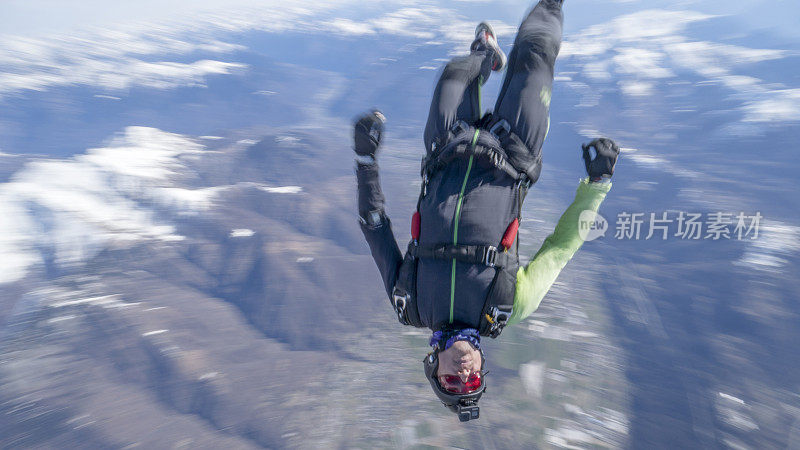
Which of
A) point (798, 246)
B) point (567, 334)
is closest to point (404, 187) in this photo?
point (567, 334)

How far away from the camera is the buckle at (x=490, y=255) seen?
3.12 m

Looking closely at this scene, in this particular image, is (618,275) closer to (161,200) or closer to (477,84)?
(477,84)

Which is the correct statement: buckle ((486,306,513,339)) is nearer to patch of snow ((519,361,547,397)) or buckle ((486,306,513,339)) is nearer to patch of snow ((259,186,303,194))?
patch of snow ((519,361,547,397))

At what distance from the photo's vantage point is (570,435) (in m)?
48.3

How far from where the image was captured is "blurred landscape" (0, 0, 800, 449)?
51.8 meters

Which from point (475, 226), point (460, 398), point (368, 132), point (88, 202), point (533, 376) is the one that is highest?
point (368, 132)

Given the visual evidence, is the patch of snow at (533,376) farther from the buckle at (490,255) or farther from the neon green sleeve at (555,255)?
the buckle at (490,255)

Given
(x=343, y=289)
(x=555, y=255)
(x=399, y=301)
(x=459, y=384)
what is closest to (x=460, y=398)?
(x=459, y=384)

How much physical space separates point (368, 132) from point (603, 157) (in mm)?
1943

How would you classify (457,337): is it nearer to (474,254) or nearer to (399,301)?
(399,301)

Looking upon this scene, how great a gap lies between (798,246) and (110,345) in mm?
124166

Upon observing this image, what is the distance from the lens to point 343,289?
80312 mm

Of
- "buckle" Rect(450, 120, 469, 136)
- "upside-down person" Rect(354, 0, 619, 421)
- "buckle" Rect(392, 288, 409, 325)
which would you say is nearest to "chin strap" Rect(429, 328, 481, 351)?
"upside-down person" Rect(354, 0, 619, 421)

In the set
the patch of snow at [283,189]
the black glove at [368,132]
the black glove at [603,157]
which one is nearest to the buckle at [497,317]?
the black glove at [603,157]
